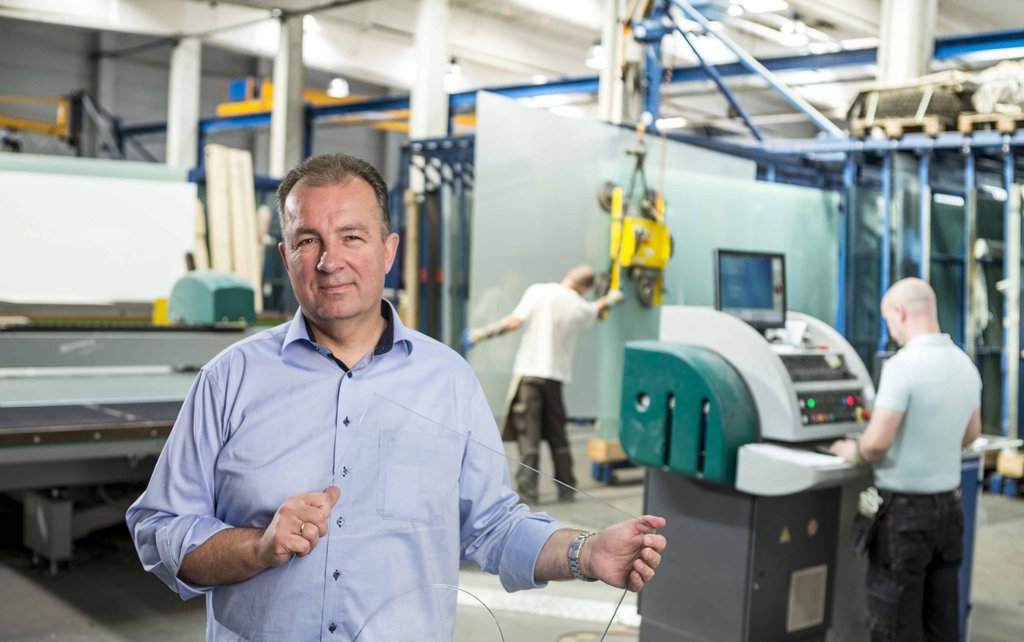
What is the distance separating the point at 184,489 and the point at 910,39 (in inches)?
309

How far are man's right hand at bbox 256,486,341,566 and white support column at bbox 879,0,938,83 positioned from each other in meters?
7.74

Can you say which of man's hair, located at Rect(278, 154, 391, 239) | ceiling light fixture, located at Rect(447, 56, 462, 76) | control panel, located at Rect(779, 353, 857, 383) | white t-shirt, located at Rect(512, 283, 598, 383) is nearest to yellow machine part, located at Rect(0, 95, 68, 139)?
ceiling light fixture, located at Rect(447, 56, 462, 76)

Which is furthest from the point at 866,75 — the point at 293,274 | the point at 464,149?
the point at 293,274

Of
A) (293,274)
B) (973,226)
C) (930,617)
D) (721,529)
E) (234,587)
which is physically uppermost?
(973,226)

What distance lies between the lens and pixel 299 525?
1283 mm

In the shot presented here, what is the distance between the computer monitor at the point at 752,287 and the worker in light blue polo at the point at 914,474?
0.49 metres

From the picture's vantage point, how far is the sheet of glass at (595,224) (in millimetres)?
6105

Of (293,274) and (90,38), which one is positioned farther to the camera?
(90,38)

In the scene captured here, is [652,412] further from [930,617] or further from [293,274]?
[293,274]

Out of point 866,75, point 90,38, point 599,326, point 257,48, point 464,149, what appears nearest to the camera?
point 599,326

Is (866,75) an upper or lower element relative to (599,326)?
upper

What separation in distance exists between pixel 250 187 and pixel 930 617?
7.10 metres

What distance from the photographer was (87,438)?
3.66 meters

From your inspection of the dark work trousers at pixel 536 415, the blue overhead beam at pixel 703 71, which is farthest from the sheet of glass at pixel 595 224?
the blue overhead beam at pixel 703 71
